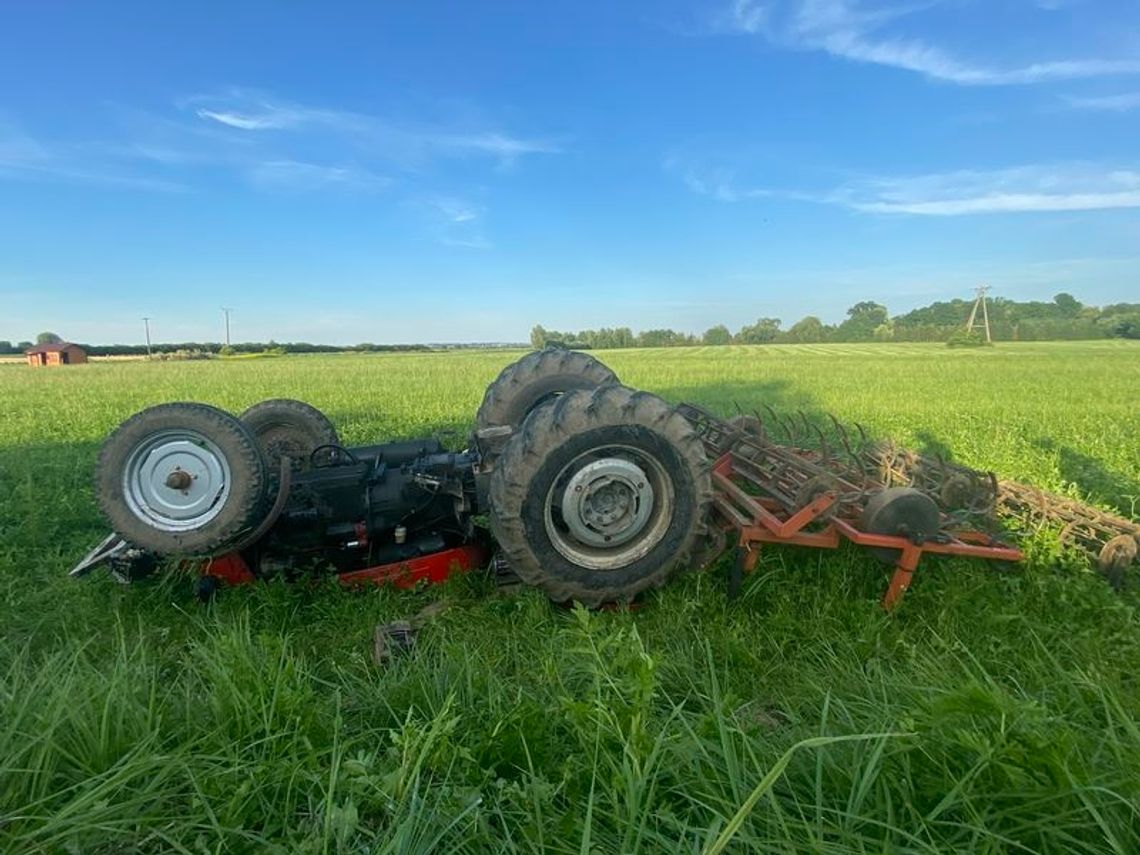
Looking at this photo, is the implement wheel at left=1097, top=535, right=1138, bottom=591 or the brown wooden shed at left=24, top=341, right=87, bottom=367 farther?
the brown wooden shed at left=24, top=341, right=87, bottom=367

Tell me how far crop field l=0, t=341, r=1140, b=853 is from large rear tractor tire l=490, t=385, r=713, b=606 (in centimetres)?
26

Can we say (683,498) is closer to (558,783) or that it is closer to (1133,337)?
(558,783)

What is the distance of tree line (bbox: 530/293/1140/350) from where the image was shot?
221 feet

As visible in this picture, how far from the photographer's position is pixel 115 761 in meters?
1.76

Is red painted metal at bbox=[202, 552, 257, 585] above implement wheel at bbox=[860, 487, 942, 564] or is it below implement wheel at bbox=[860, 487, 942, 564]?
below

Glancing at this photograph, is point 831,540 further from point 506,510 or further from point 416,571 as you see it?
point 416,571

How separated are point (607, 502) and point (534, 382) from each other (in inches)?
64.5

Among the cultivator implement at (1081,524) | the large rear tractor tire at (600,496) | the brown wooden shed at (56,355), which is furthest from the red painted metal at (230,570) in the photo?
the brown wooden shed at (56,355)

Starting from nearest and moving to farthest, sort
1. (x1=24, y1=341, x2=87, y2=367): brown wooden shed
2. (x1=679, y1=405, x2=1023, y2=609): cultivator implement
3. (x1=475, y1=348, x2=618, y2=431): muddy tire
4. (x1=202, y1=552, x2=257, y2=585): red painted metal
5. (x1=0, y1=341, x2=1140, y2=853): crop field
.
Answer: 1. (x1=0, y1=341, x2=1140, y2=853): crop field
2. (x1=679, y1=405, x2=1023, y2=609): cultivator implement
3. (x1=202, y1=552, x2=257, y2=585): red painted metal
4. (x1=475, y1=348, x2=618, y2=431): muddy tire
5. (x1=24, y1=341, x2=87, y2=367): brown wooden shed

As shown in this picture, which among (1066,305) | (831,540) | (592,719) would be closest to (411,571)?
(592,719)

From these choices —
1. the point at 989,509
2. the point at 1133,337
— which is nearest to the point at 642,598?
the point at 989,509

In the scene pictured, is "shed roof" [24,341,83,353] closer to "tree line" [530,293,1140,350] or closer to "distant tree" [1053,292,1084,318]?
"tree line" [530,293,1140,350]

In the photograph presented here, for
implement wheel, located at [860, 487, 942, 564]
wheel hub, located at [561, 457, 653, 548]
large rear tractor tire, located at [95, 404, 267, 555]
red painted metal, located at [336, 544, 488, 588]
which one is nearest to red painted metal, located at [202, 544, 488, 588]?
red painted metal, located at [336, 544, 488, 588]

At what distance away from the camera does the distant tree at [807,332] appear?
77.1 meters
